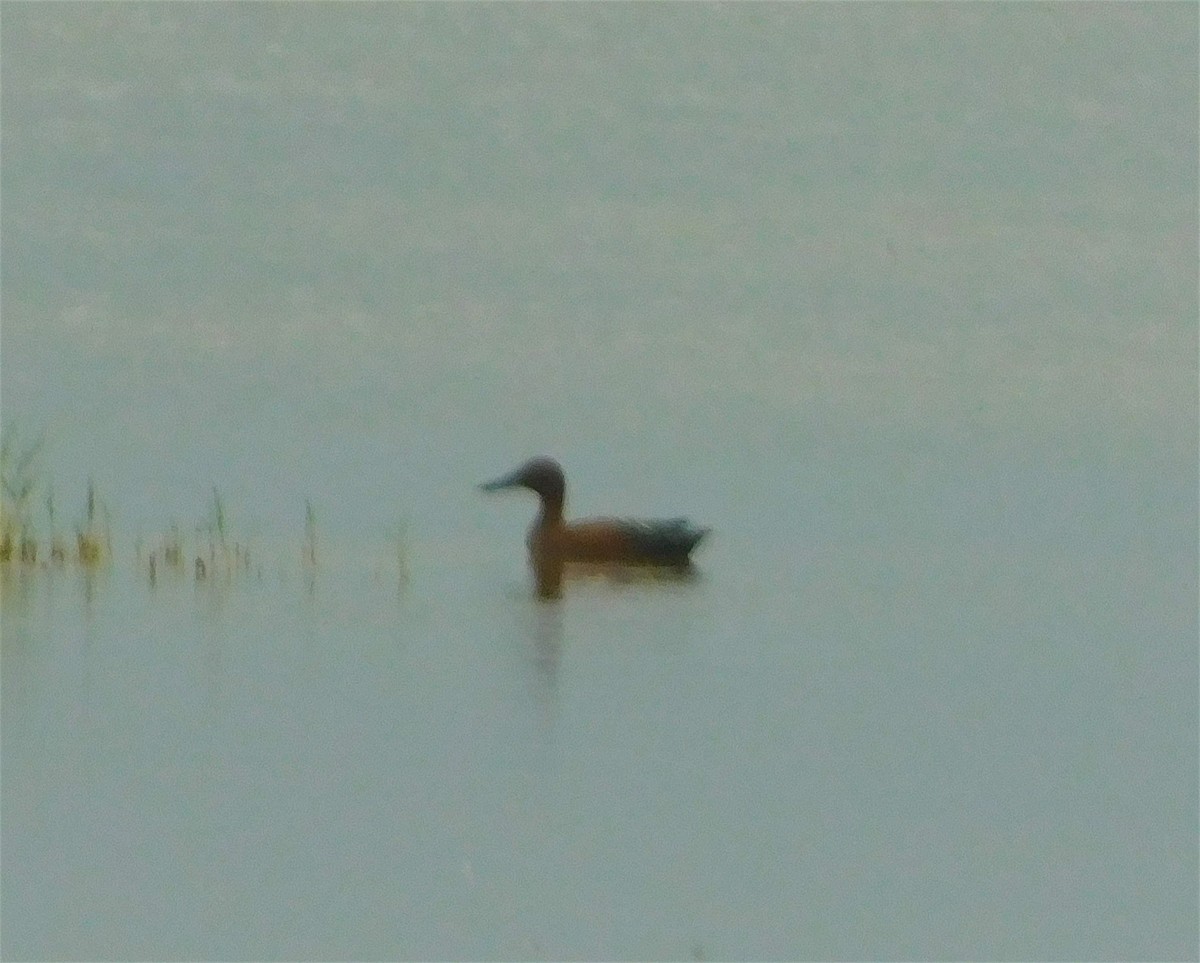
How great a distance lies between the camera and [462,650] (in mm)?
9250

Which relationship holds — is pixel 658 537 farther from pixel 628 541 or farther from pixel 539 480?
pixel 539 480

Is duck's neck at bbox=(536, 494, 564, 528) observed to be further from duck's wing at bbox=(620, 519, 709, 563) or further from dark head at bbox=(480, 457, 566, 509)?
duck's wing at bbox=(620, 519, 709, 563)

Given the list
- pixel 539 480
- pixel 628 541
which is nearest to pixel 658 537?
pixel 628 541

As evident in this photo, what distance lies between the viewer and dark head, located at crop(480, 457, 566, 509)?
47.3 ft

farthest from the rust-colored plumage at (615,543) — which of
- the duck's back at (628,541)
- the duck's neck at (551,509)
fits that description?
the duck's neck at (551,509)

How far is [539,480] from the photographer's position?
47.3 ft

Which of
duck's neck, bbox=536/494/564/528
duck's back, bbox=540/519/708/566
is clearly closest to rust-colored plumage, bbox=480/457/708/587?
duck's back, bbox=540/519/708/566

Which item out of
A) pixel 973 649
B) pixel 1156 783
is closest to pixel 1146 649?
pixel 973 649

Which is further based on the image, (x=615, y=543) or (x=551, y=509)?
(x=551, y=509)

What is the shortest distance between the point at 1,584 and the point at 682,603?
3.13 metres

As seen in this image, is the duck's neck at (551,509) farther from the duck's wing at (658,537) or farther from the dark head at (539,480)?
the duck's wing at (658,537)

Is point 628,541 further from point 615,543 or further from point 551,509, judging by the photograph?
point 551,509

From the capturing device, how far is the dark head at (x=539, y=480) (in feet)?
47.3

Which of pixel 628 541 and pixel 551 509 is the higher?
pixel 551 509
